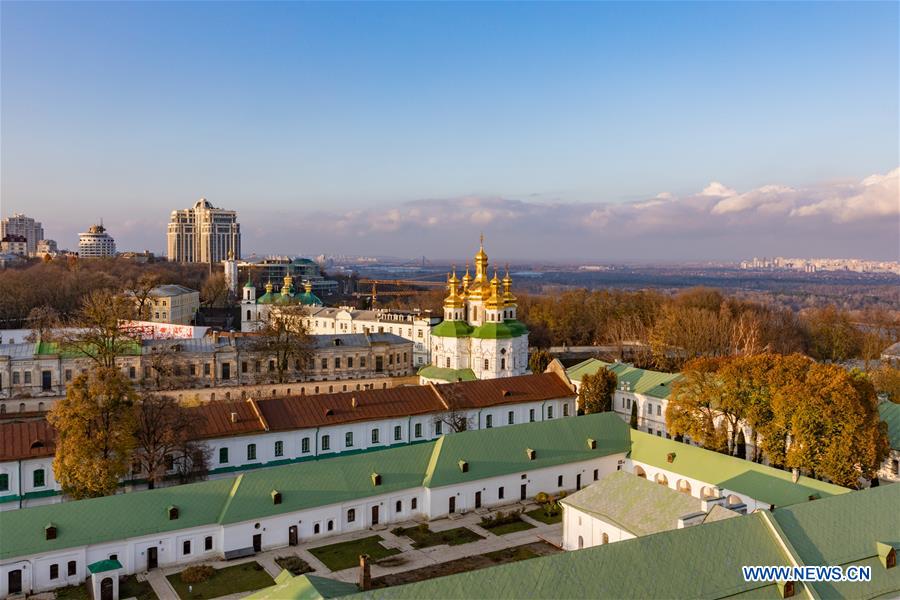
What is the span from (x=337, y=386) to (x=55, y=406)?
27.9 meters

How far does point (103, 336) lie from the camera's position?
49.8 meters

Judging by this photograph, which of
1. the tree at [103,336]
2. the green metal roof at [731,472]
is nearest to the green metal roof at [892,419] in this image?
the green metal roof at [731,472]

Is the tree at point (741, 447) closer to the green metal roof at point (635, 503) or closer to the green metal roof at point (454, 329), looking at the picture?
the green metal roof at point (635, 503)

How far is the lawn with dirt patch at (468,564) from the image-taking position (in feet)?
94.2

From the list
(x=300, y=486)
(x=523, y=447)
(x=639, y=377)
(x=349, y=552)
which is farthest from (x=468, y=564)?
(x=639, y=377)

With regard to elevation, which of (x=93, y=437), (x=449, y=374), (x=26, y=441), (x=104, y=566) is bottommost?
(x=104, y=566)

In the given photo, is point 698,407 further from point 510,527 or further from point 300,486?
point 300,486

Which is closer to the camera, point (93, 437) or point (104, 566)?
point (104, 566)

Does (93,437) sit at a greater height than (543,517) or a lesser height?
greater

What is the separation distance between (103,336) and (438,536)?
95.2ft

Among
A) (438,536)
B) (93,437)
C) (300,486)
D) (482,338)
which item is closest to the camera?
(93,437)

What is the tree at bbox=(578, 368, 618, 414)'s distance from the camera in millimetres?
49375

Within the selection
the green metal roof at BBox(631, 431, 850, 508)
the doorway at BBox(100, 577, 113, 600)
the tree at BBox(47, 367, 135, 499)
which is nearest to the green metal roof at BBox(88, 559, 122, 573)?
the doorway at BBox(100, 577, 113, 600)

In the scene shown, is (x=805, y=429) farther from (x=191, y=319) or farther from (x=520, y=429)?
(x=191, y=319)
